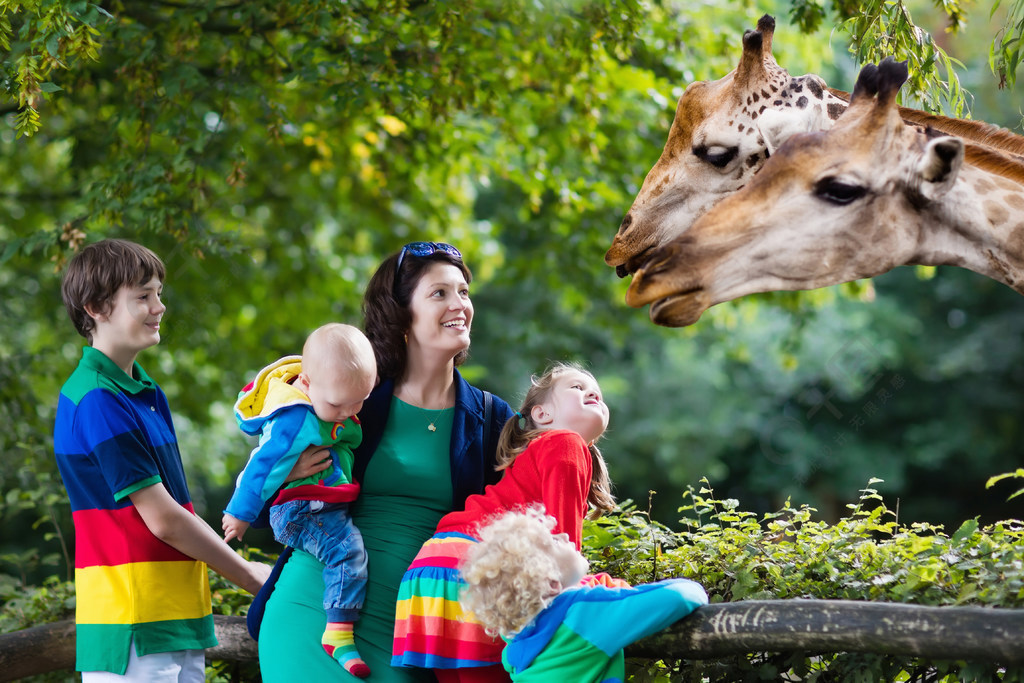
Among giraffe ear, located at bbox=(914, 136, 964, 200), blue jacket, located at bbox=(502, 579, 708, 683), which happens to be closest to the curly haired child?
blue jacket, located at bbox=(502, 579, 708, 683)

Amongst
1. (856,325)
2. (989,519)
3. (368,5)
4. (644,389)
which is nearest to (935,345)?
(856,325)

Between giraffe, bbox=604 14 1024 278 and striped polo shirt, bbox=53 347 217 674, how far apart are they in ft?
5.06

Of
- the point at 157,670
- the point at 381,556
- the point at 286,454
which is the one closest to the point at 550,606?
the point at 381,556

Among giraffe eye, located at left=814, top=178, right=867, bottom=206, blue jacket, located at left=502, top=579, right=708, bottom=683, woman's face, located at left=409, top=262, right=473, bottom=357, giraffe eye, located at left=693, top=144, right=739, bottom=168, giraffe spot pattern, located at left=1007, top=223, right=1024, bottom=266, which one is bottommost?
blue jacket, located at left=502, top=579, right=708, bottom=683

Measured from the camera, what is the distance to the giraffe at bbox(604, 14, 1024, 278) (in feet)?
9.39

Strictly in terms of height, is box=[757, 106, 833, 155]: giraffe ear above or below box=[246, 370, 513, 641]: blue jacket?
above

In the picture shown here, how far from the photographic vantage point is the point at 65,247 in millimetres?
5078

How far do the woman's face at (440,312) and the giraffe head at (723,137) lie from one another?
0.52 metres

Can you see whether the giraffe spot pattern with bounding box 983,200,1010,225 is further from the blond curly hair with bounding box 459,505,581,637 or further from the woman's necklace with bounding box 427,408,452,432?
the woman's necklace with bounding box 427,408,452,432

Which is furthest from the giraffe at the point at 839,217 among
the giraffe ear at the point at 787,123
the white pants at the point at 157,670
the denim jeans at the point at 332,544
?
the white pants at the point at 157,670

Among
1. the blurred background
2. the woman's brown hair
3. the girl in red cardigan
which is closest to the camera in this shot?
the girl in red cardigan

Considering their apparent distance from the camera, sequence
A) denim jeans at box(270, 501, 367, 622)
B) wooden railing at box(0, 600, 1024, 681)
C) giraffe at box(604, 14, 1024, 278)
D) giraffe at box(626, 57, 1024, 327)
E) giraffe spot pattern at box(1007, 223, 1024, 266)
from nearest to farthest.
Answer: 1. wooden railing at box(0, 600, 1024, 681)
2. giraffe at box(626, 57, 1024, 327)
3. giraffe spot pattern at box(1007, 223, 1024, 266)
4. denim jeans at box(270, 501, 367, 622)
5. giraffe at box(604, 14, 1024, 278)

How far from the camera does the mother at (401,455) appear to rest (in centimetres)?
281

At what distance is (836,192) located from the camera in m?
2.32
